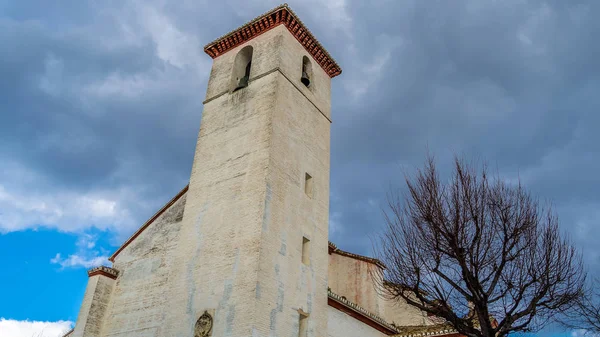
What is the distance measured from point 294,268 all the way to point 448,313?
15.6ft

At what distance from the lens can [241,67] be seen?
60.5 feet

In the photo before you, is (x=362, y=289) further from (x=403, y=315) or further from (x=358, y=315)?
(x=358, y=315)

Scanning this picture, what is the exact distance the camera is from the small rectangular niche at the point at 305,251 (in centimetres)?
1470

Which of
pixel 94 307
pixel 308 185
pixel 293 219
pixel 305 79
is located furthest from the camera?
pixel 305 79

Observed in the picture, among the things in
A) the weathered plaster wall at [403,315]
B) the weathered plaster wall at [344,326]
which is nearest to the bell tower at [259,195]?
the weathered plaster wall at [344,326]

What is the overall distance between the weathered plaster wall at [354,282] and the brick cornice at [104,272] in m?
9.00

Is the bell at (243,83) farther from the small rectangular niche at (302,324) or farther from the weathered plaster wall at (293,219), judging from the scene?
the small rectangular niche at (302,324)

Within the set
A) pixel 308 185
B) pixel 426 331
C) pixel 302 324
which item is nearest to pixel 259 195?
pixel 308 185

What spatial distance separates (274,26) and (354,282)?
11.1 metres

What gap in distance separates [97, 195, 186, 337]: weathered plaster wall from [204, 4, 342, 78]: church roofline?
644 cm

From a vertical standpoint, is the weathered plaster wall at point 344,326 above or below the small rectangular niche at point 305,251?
below

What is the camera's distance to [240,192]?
14352mm

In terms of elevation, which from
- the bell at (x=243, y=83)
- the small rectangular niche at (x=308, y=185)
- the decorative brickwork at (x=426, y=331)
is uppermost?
the bell at (x=243, y=83)

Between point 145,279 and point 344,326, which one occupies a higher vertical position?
point 145,279
